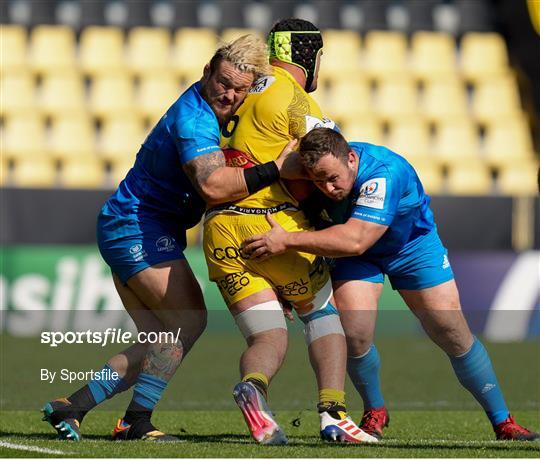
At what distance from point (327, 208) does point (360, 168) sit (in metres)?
0.32

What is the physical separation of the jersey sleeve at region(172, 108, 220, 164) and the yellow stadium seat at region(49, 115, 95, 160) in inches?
397

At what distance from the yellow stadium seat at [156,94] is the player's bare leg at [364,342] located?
1014 centimetres

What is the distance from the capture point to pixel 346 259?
6.72 m

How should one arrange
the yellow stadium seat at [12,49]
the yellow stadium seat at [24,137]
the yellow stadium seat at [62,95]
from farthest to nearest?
1. the yellow stadium seat at [12,49]
2. the yellow stadium seat at [62,95]
3. the yellow stadium seat at [24,137]

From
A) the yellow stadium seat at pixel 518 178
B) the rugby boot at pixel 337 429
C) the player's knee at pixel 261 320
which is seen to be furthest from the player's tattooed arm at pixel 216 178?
the yellow stadium seat at pixel 518 178

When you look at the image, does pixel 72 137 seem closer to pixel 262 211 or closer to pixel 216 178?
pixel 262 211

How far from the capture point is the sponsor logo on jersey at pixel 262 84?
6359 millimetres

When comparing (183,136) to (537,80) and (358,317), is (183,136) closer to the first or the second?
(358,317)

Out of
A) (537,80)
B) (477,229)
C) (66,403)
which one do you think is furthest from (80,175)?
(66,403)

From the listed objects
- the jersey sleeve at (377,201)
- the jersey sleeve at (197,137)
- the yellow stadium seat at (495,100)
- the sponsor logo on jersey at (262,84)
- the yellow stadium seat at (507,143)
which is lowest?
the yellow stadium seat at (507,143)

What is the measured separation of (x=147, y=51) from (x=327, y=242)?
447 inches

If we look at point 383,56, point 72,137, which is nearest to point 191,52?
point 72,137

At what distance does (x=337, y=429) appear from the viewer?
615cm

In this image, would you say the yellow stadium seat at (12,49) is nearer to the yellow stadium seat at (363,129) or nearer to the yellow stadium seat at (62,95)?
the yellow stadium seat at (62,95)
